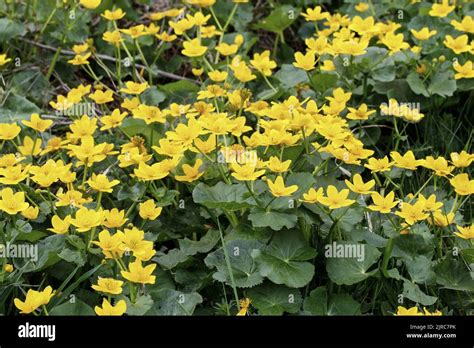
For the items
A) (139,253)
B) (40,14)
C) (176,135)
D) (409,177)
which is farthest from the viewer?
(40,14)

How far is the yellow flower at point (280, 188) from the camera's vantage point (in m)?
2.60

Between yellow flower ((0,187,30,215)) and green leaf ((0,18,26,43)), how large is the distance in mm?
1345

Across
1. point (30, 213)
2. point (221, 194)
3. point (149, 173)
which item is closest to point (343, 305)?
point (221, 194)

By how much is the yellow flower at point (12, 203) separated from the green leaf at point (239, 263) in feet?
1.89

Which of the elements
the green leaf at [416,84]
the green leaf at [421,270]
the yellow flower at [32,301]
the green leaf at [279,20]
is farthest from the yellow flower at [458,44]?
the yellow flower at [32,301]

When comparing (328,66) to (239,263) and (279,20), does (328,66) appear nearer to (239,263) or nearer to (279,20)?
(279,20)

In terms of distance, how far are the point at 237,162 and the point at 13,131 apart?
2.62 feet

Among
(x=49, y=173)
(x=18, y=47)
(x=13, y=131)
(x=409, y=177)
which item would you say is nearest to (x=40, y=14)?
(x=18, y=47)

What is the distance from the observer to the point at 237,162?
284 cm

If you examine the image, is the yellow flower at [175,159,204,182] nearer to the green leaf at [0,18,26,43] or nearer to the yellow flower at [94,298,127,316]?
the yellow flower at [94,298,127,316]

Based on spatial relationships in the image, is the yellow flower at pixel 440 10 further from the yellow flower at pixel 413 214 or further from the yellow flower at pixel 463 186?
the yellow flower at pixel 413 214

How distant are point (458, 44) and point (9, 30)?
1903mm

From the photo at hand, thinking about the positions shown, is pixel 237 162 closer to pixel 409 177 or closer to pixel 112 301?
pixel 112 301

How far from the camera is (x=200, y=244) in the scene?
9.25 feet
